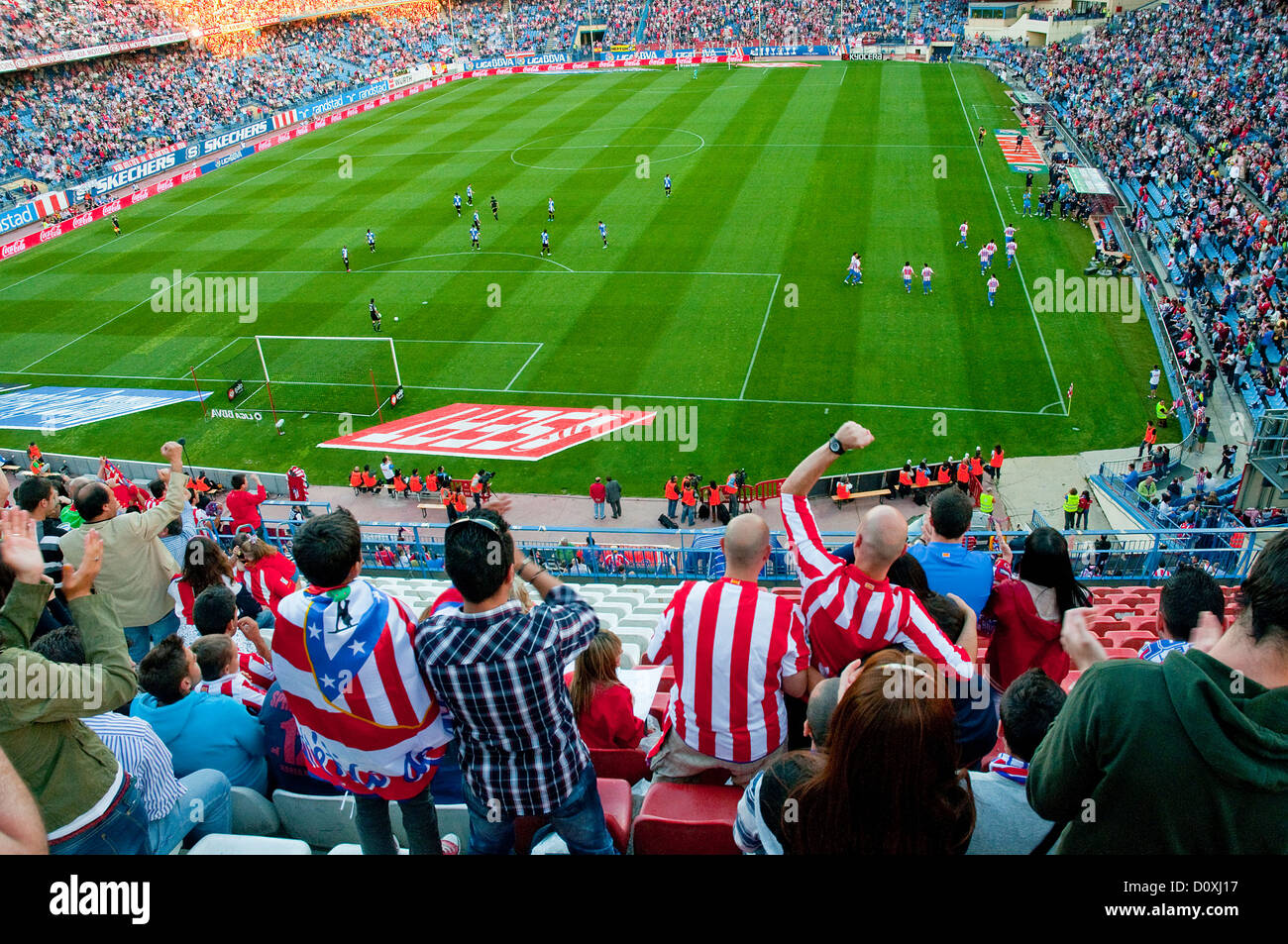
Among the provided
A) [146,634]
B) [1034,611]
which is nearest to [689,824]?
[1034,611]

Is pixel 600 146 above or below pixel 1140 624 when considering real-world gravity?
above

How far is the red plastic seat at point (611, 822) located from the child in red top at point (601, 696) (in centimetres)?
55

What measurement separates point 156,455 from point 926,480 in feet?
65.1

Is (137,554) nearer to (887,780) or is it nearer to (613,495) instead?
(887,780)

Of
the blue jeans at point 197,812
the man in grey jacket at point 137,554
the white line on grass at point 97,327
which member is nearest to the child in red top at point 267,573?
the man in grey jacket at point 137,554

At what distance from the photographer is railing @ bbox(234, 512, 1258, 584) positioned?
483 inches

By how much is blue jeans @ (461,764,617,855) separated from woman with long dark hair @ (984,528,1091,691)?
2763mm

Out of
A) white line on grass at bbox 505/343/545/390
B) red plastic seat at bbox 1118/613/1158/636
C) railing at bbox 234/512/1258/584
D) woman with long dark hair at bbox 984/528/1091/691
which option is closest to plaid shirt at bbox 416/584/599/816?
woman with long dark hair at bbox 984/528/1091/691

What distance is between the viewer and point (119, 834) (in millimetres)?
3951

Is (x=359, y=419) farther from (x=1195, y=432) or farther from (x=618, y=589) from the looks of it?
(x=1195, y=432)

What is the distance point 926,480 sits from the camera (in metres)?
19.0

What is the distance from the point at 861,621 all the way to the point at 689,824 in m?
1.34

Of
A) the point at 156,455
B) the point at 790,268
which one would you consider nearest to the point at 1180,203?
the point at 790,268

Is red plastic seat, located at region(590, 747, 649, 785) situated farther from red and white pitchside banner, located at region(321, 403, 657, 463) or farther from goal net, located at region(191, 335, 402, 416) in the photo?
goal net, located at region(191, 335, 402, 416)
